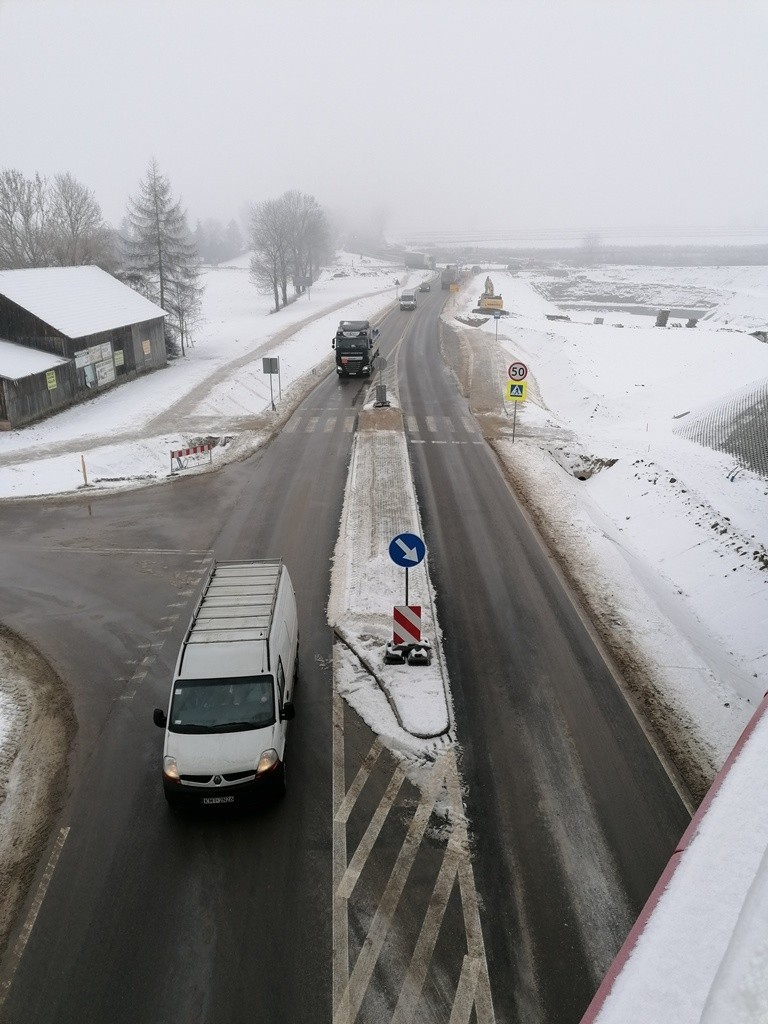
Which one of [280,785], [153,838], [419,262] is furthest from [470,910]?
[419,262]

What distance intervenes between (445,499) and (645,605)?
23.9 ft

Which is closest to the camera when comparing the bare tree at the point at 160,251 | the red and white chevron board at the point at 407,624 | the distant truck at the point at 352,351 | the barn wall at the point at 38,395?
the red and white chevron board at the point at 407,624

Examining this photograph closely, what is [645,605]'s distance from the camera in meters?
13.7

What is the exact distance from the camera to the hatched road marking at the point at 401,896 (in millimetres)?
6422

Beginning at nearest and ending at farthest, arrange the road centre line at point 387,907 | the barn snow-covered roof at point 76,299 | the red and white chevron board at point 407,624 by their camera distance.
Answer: the road centre line at point 387,907 < the red and white chevron board at point 407,624 < the barn snow-covered roof at point 76,299

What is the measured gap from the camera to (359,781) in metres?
9.09

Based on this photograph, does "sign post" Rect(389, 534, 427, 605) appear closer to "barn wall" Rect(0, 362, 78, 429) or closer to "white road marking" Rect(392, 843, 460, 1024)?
"white road marking" Rect(392, 843, 460, 1024)

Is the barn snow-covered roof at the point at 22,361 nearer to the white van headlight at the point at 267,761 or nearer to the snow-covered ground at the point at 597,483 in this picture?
the snow-covered ground at the point at 597,483

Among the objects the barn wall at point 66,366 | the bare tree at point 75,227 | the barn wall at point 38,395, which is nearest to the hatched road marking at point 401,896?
the barn wall at point 38,395

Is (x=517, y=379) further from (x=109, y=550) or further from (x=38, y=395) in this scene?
(x=38, y=395)

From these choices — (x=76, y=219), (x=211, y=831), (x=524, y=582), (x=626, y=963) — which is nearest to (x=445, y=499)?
(x=524, y=582)

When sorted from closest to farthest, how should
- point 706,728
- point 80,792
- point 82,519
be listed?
point 80,792 < point 706,728 < point 82,519

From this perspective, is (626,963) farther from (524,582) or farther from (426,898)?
(524,582)

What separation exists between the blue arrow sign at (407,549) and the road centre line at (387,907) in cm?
351
